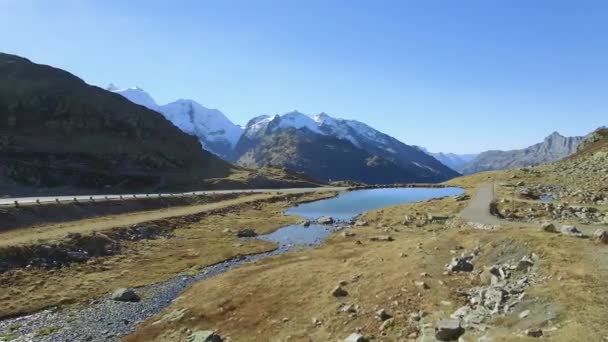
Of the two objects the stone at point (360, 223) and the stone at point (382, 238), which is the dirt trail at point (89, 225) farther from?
the stone at point (382, 238)

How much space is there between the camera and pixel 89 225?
196 feet

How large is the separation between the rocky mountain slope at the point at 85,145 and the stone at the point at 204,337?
79.1 meters

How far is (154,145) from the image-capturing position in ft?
523

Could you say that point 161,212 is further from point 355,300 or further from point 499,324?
point 499,324

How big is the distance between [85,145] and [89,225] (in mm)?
90245

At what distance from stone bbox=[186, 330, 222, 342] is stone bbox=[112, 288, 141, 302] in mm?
11214

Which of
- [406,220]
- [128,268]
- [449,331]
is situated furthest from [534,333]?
[406,220]

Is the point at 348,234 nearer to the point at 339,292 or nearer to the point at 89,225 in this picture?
the point at 339,292

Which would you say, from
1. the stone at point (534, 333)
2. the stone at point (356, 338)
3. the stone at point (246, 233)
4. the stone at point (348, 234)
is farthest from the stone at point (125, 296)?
the stone at point (348, 234)

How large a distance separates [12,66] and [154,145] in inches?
2779

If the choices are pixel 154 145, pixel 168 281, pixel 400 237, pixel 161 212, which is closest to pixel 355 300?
pixel 168 281

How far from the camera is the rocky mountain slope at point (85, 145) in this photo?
371 ft

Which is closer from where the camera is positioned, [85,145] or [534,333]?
[534,333]

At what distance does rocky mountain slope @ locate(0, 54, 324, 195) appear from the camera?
113m
